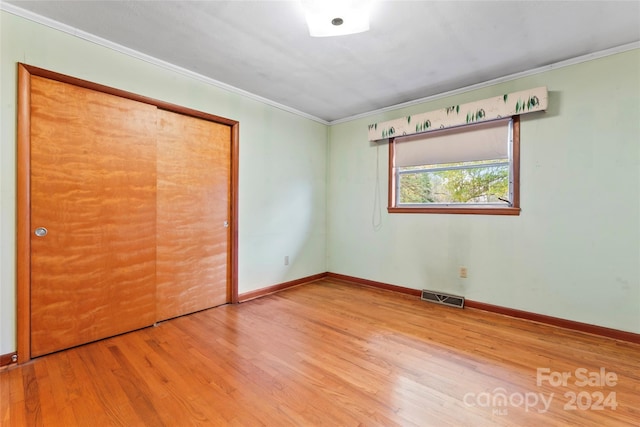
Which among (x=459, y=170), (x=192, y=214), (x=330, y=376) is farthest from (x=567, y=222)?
(x=192, y=214)

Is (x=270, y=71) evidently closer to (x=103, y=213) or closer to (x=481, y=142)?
(x=103, y=213)

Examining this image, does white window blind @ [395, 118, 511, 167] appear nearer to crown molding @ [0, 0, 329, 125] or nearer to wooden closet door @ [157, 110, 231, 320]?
crown molding @ [0, 0, 329, 125]

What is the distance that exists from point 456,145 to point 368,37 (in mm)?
1698

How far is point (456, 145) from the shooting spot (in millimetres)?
3236

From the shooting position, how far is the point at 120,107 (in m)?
2.38

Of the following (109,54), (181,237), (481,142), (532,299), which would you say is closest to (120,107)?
(109,54)

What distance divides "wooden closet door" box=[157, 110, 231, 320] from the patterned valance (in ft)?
6.79

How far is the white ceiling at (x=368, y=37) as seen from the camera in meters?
1.89

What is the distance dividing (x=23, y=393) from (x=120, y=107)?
212cm

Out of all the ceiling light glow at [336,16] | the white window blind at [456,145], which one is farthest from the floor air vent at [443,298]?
the ceiling light glow at [336,16]

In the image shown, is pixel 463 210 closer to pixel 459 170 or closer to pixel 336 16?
pixel 459 170

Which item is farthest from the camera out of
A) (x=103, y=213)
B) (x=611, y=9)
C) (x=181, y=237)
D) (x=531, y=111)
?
(x=181, y=237)

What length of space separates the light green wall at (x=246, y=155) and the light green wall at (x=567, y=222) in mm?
1635

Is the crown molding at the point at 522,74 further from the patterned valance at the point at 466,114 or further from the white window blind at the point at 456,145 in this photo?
the white window blind at the point at 456,145
